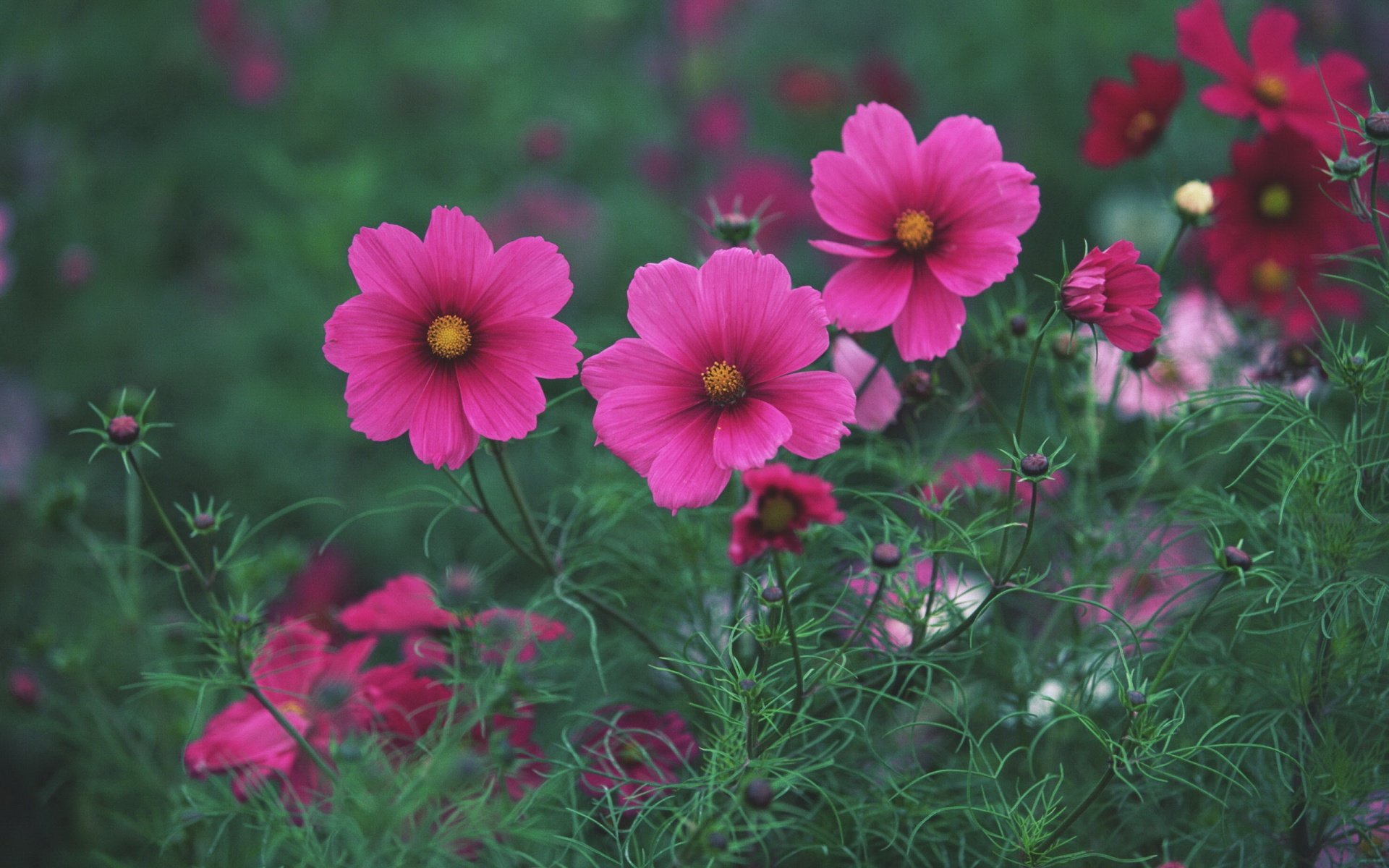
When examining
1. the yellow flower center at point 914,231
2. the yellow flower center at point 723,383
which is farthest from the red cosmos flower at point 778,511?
the yellow flower center at point 914,231

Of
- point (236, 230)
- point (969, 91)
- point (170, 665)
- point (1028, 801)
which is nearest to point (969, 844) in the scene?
point (1028, 801)

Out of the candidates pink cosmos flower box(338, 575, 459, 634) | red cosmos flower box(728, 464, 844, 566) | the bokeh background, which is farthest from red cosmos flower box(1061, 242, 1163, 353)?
the bokeh background

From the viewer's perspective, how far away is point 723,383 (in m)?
0.54

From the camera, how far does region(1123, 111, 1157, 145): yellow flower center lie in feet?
2.55

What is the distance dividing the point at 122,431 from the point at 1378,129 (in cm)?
66

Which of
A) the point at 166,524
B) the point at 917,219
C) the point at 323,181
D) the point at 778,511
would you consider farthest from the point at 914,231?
the point at 323,181

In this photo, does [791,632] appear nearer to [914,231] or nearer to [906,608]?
[906,608]

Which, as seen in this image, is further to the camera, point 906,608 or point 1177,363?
point 1177,363

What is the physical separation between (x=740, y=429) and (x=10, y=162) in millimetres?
1679

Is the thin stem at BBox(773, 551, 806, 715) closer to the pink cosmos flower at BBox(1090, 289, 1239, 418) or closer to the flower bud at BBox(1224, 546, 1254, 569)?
the flower bud at BBox(1224, 546, 1254, 569)

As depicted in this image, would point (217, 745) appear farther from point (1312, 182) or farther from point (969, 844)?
point (1312, 182)

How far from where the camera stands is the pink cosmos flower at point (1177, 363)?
31.1 inches

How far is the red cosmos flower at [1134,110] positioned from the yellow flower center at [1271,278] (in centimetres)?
13

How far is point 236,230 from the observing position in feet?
6.17
